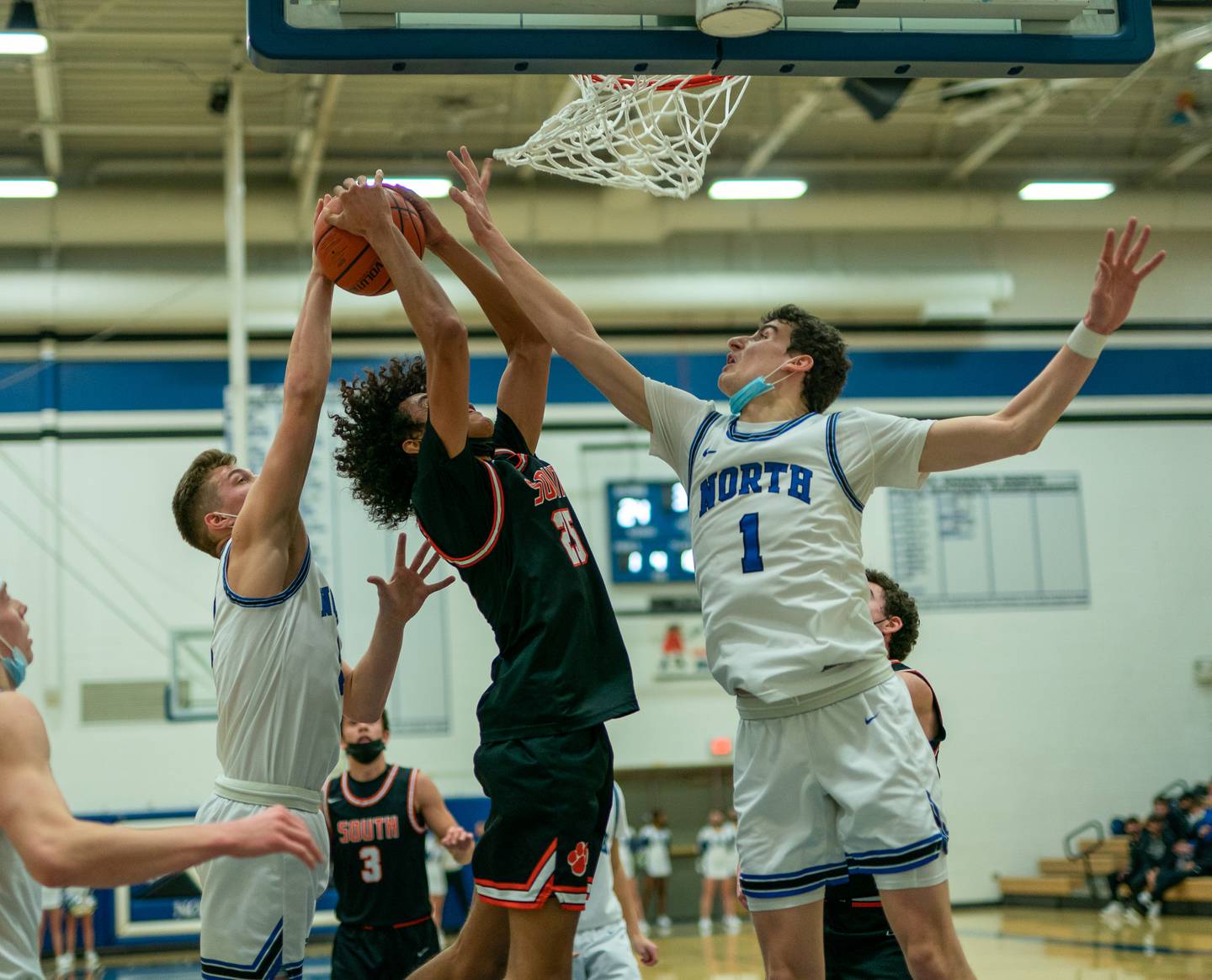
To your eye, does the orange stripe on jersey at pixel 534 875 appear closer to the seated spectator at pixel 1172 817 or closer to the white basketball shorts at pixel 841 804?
the white basketball shorts at pixel 841 804

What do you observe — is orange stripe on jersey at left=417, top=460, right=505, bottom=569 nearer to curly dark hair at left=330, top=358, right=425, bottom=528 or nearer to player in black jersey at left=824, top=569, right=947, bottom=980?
curly dark hair at left=330, top=358, right=425, bottom=528

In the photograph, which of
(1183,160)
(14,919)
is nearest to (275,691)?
(14,919)

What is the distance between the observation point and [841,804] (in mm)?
3744

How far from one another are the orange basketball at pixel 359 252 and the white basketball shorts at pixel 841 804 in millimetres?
1842

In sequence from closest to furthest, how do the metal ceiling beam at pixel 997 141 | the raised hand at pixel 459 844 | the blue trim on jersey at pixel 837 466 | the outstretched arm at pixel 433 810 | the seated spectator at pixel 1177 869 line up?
the blue trim on jersey at pixel 837 466
the raised hand at pixel 459 844
the outstretched arm at pixel 433 810
the seated spectator at pixel 1177 869
the metal ceiling beam at pixel 997 141

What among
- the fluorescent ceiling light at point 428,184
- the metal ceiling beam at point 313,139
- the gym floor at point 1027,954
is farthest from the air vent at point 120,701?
the fluorescent ceiling light at point 428,184

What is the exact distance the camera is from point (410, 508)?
14.0 feet

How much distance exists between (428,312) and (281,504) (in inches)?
27.6

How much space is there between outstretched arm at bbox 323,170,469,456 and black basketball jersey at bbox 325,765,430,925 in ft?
11.5

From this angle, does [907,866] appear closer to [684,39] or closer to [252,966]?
[252,966]

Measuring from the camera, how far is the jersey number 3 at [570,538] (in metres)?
3.87

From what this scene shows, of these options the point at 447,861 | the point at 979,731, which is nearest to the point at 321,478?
the point at 447,861

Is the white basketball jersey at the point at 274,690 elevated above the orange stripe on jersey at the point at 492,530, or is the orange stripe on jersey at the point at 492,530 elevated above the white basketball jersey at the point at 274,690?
the orange stripe on jersey at the point at 492,530

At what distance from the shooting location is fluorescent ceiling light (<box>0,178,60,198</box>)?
14.6m
